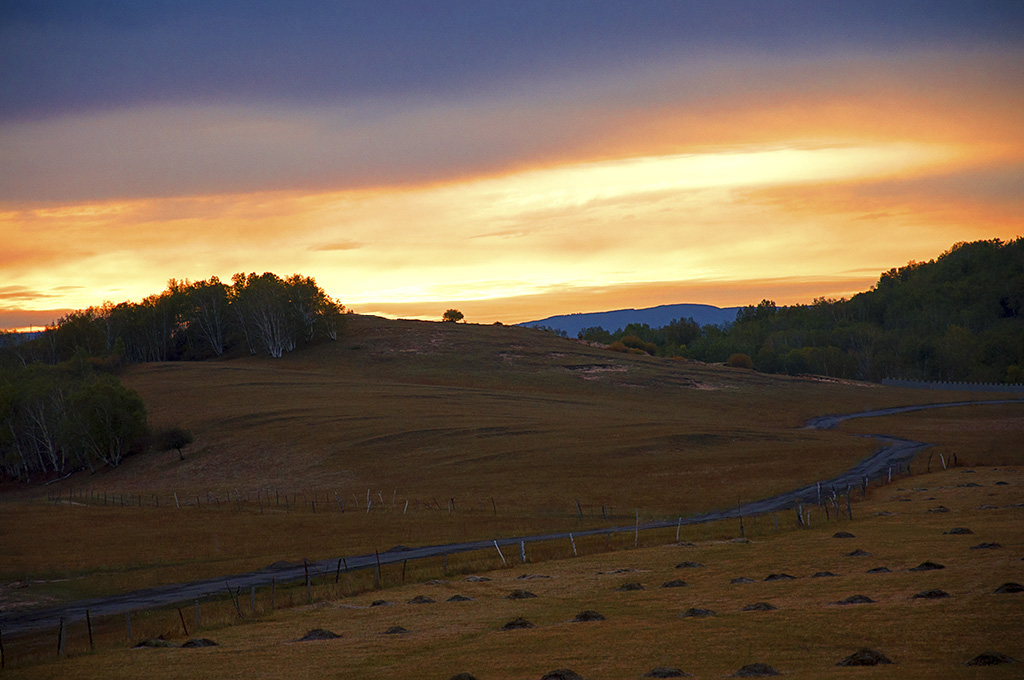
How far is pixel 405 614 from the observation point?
1532 inches

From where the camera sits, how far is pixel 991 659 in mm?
22344

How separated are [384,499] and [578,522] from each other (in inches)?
883

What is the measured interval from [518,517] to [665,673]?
1862 inches

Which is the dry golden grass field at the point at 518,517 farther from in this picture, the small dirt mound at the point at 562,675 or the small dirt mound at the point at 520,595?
the small dirt mound at the point at 562,675

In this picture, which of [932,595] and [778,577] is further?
[778,577]

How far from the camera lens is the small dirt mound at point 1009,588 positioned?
30359mm

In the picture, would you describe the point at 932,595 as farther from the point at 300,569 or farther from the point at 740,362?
the point at 740,362

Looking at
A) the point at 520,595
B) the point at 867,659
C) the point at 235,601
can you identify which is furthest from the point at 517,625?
the point at 235,601

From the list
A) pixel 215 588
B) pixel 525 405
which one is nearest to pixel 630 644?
pixel 215 588

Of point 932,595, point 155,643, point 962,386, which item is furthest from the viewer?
point 962,386

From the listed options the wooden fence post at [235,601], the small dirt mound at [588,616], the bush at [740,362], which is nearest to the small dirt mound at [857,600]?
the small dirt mound at [588,616]

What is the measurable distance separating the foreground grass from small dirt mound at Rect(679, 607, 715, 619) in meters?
0.42

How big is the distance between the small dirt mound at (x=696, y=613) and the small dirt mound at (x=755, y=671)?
8.87 metres

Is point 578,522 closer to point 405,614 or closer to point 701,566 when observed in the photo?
point 701,566
